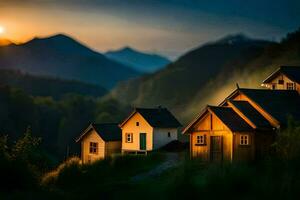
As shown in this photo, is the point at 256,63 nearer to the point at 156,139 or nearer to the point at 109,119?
the point at 109,119

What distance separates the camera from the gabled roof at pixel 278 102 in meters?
43.1

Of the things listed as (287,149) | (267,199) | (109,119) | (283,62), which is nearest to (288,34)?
(283,62)

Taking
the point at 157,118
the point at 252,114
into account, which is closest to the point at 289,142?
the point at 252,114

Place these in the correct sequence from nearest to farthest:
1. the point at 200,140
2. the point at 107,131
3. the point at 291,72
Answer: the point at 200,140 < the point at 291,72 < the point at 107,131

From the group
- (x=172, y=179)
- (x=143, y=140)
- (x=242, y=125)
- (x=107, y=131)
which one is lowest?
(x=172, y=179)

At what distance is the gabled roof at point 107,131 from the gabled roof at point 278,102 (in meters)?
17.7

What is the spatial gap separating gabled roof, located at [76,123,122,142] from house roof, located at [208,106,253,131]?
19017mm

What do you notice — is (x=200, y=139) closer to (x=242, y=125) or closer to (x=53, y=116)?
(x=242, y=125)

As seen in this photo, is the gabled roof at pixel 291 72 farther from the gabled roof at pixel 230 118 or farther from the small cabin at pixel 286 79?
the gabled roof at pixel 230 118

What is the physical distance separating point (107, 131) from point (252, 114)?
21.8 m

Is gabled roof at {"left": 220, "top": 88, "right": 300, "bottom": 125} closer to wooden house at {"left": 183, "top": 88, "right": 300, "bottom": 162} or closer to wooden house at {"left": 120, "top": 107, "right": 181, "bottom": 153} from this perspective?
wooden house at {"left": 183, "top": 88, "right": 300, "bottom": 162}

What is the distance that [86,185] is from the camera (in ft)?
124

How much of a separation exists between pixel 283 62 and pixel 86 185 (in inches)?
4195

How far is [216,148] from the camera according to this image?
4381 centimetres
